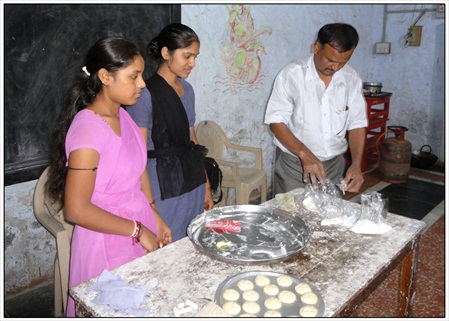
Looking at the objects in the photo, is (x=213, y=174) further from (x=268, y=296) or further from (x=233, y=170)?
(x=268, y=296)

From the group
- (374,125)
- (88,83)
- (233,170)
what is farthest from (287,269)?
(374,125)

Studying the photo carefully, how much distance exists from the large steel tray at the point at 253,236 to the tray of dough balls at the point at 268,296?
0.08 meters

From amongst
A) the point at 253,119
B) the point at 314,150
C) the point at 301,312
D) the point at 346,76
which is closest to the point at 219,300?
the point at 301,312

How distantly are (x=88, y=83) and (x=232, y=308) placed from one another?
110 cm

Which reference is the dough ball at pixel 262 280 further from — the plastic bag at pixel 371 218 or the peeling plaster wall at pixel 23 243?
the peeling plaster wall at pixel 23 243

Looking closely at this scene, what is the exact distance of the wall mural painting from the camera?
4.03 metres

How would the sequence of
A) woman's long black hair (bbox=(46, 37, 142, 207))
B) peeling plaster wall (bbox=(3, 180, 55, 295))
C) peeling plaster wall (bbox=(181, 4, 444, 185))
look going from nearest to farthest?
1. woman's long black hair (bbox=(46, 37, 142, 207))
2. peeling plaster wall (bbox=(3, 180, 55, 295))
3. peeling plaster wall (bbox=(181, 4, 444, 185))

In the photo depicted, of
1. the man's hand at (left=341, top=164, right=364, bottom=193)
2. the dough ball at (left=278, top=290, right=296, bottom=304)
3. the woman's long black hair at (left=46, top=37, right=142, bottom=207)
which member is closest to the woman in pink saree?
the woman's long black hair at (left=46, top=37, right=142, bottom=207)

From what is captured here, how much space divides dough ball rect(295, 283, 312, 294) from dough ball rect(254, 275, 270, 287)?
0.33ft

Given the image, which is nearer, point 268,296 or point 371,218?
point 268,296

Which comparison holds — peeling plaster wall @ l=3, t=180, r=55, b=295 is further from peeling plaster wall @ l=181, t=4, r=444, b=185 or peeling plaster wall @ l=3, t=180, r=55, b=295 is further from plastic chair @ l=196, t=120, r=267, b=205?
peeling plaster wall @ l=181, t=4, r=444, b=185

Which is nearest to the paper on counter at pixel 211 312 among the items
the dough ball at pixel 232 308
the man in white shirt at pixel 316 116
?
the dough ball at pixel 232 308

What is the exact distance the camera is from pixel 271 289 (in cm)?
137

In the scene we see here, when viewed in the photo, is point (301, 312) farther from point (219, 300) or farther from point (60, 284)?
point (60, 284)
